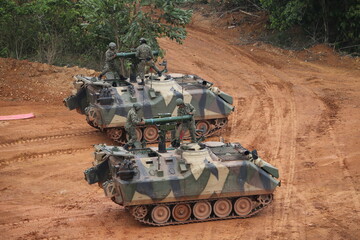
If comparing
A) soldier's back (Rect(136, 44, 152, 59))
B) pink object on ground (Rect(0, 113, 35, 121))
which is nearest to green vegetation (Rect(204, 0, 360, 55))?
soldier's back (Rect(136, 44, 152, 59))

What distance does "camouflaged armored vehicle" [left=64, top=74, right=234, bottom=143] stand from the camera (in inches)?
909

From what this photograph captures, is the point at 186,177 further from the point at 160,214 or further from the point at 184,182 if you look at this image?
the point at 160,214

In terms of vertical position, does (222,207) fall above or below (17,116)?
above

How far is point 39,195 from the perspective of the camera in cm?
1928

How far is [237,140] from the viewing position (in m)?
24.0

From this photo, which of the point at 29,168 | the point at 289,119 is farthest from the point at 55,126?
the point at 289,119

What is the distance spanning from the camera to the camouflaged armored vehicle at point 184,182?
16.4m

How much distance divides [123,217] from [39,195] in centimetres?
297

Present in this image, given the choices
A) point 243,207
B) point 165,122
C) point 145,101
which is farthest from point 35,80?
point 243,207

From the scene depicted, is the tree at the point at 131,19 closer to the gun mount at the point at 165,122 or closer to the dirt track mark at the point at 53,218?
the gun mount at the point at 165,122

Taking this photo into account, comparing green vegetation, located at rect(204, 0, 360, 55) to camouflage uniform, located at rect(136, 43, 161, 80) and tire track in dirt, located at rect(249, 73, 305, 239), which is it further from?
camouflage uniform, located at rect(136, 43, 161, 80)

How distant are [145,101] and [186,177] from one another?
7.07m

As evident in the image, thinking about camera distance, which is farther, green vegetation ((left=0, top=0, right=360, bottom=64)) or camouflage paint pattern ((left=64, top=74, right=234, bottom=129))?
green vegetation ((left=0, top=0, right=360, bottom=64))

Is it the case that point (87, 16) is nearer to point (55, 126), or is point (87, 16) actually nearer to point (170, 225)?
point (55, 126)
